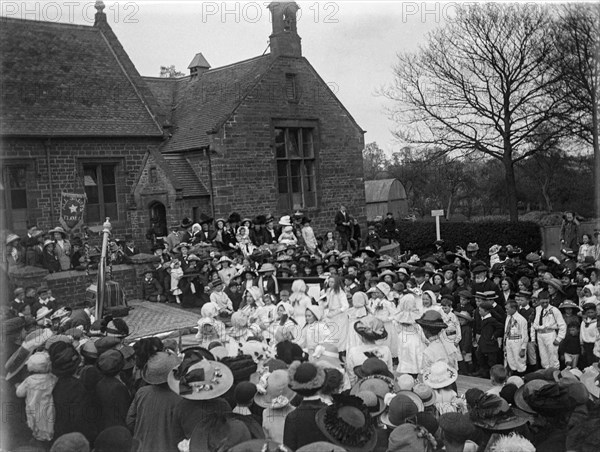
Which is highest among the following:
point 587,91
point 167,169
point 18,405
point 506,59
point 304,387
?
point 506,59

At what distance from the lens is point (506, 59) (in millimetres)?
27641

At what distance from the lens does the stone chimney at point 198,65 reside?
96.0 ft

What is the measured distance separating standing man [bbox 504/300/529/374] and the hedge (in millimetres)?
13478

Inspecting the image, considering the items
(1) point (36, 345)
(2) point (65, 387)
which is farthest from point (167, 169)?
(2) point (65, 387)

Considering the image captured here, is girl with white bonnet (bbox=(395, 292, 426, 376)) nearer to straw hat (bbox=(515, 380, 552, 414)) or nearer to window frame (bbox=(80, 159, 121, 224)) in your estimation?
straw hat (bbox=(515, 380, 552, 414))

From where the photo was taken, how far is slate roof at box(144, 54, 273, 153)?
2344cm

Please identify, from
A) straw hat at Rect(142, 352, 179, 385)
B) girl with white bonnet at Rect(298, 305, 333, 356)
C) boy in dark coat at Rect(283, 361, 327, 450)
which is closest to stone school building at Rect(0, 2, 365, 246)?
girl with white bonnet at Rect(298, 305, 333, 356)

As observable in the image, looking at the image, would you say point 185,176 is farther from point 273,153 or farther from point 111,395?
point 111,395

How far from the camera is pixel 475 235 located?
28.0 m

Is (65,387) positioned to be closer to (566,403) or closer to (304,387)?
(304,387)

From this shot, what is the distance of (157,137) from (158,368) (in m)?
19.6

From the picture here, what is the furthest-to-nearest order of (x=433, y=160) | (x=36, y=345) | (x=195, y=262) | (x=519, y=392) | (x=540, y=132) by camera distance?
(x=433, y=160), (x=540, y=132), (x=195, y=262), (x=36, y=345), (x=519, y=392)

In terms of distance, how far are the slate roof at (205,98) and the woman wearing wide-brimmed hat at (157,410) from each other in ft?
57.4

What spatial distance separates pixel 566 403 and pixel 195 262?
12100 mm
